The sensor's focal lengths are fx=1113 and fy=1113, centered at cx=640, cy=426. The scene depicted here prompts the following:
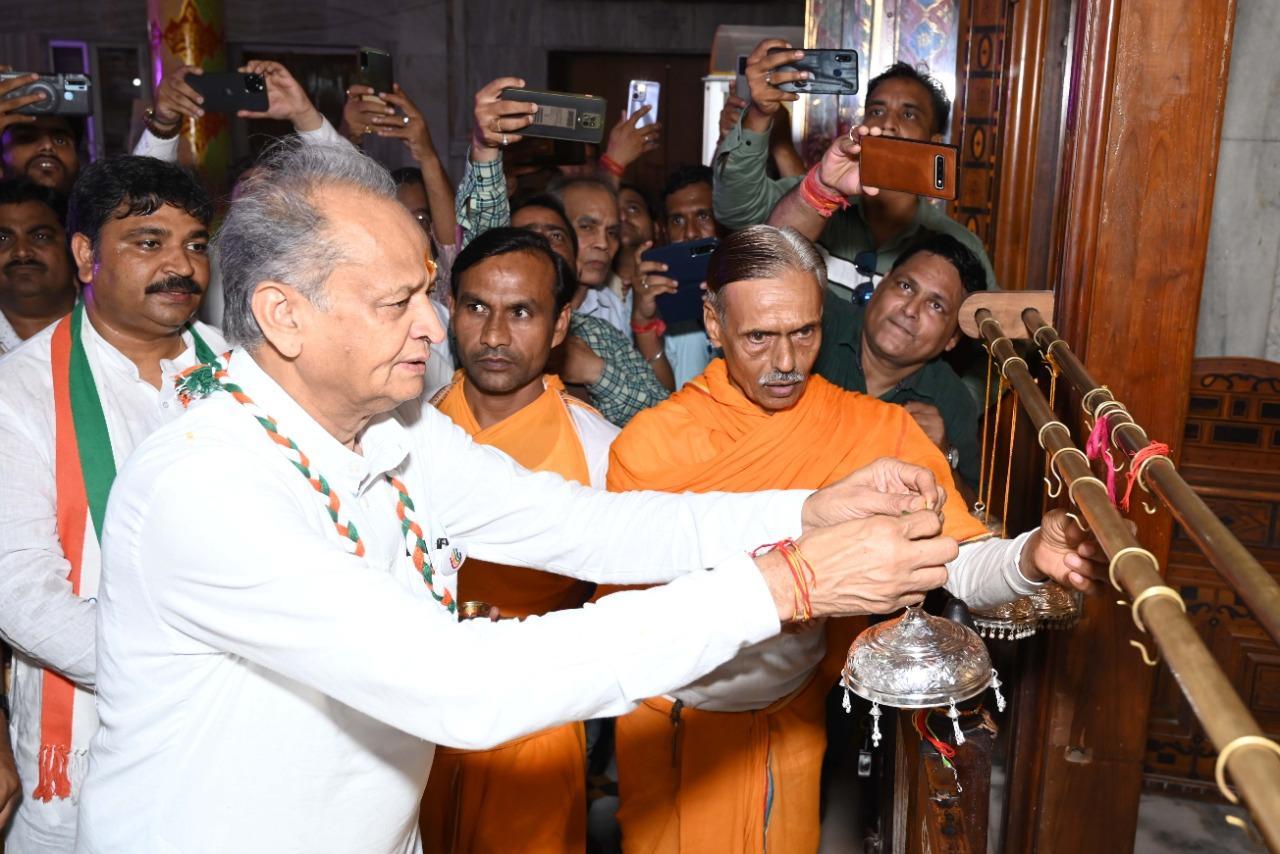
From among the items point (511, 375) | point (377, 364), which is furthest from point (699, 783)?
point (377, 364)

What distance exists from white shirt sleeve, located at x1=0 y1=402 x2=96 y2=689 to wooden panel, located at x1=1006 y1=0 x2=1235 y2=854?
1.98 m

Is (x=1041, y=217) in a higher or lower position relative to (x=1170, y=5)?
lower

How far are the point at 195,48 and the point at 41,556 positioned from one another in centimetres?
569

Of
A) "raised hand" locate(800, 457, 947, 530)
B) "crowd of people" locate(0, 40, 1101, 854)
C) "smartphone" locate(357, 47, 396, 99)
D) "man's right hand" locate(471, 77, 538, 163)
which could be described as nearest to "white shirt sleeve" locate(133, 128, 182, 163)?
"crowd of people" locate(0, 40, 1101, 854)

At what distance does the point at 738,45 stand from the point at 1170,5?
315 cm

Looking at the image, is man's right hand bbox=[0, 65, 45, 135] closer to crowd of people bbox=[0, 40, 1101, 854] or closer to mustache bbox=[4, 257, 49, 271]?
crowd of people bbox=[0, 40, 1101, 854]

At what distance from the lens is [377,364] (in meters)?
1.60

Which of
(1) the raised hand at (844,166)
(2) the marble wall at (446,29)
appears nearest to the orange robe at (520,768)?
(1) the raised hand at (844,166)

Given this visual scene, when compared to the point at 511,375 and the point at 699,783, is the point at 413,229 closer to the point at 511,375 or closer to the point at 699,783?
the point at 511,375

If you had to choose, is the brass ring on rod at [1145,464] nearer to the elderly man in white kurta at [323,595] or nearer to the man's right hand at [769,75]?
the elderly man in white kurta at [323,595]

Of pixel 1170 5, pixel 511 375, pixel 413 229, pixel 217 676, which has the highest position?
pixel 1170 5

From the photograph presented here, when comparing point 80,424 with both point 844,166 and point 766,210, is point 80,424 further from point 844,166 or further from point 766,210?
point 766,210

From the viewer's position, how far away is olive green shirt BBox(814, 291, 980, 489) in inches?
113

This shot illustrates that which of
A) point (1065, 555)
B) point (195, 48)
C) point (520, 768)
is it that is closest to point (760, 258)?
point (1065, 555)
